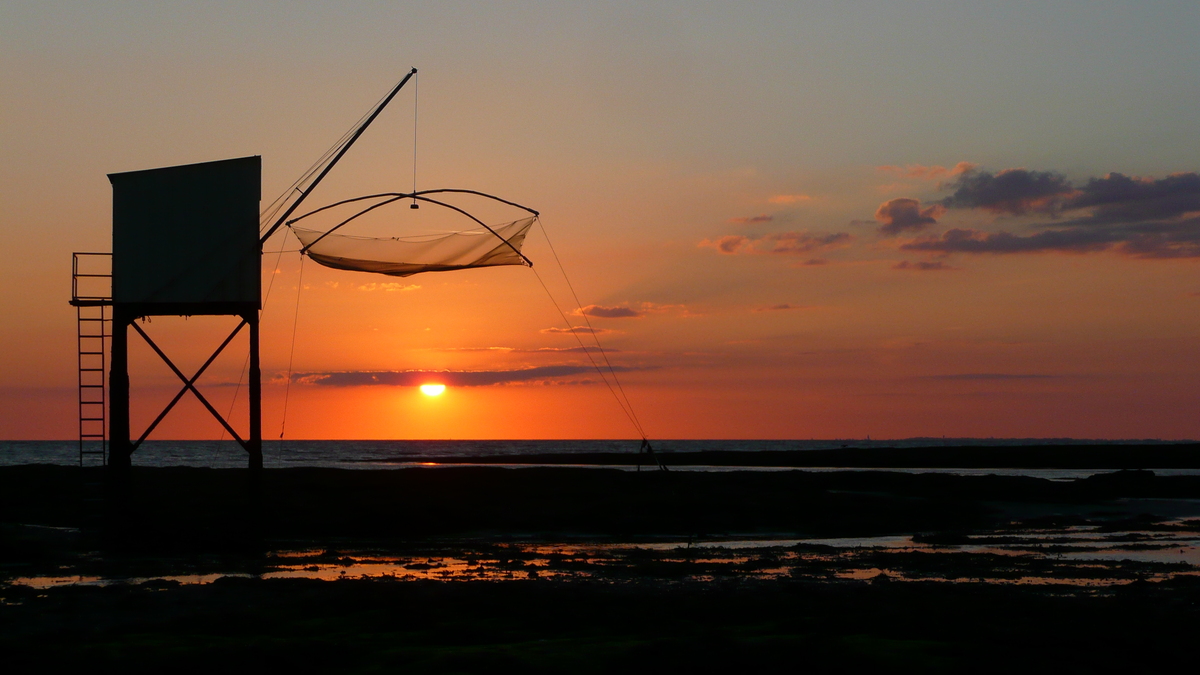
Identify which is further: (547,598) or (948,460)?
(948,460)

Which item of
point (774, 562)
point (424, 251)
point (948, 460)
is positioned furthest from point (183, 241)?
point (948, 460)

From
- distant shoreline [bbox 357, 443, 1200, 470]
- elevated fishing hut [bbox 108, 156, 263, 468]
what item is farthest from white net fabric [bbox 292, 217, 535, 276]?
distant shoreline [bbox 357, 443, 1200, 470]

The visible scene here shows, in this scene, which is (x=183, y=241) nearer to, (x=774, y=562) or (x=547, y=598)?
(x=547, y=598)

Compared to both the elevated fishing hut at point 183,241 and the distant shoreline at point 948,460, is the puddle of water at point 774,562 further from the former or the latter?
the distant shoreline at point 948,460

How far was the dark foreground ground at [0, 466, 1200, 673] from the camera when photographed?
15.2m

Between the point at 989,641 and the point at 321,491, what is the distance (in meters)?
36.8

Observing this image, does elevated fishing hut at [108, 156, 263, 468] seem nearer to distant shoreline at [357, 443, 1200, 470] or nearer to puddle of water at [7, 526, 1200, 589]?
puddle of water at [7, 526, 1200, 589]

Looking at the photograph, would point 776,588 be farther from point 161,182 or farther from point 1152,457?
point 1152,457

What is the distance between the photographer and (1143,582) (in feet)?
74.5

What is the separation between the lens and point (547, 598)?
20.6 m

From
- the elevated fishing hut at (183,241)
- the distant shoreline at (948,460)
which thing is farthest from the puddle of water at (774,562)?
the distant shoreline at (948,460)

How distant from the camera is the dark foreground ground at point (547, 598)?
1517cm

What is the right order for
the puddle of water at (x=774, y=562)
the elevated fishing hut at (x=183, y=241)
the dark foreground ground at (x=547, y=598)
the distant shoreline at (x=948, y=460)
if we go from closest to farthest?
1. the dark foreground ground at (x=547, y=598)
2. the puddle of water at (x=774, y=562)
3. the elevated fishing hut at (x=183, y=241)
4. the distant shoreline at (x=948, y=460)

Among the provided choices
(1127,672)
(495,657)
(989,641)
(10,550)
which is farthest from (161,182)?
(1127,672)
